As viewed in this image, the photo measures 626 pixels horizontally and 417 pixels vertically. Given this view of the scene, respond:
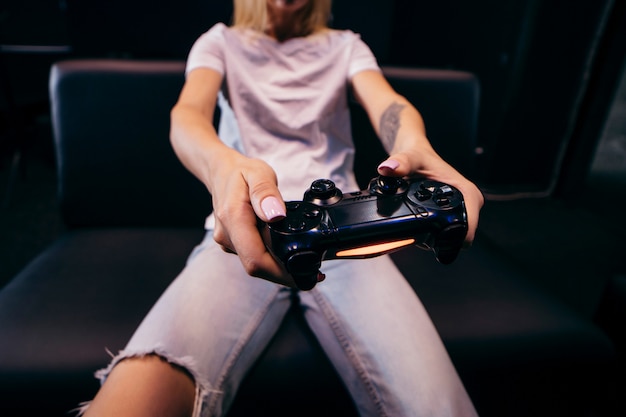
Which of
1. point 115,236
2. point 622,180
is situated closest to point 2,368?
point 115,236

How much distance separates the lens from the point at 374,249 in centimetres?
39

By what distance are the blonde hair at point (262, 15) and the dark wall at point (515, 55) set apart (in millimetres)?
644

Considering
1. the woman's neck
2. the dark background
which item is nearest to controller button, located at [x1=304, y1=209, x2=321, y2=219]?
the woman's neck

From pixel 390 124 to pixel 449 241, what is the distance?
0.33 meters

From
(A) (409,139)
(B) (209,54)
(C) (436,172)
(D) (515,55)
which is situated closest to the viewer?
(C) (436,172)

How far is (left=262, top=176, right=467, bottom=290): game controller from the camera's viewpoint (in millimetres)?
362

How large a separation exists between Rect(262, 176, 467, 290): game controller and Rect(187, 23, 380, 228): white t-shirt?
0.29 m

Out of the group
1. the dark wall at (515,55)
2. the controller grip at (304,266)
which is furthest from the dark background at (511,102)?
the controller grip at (304,266)

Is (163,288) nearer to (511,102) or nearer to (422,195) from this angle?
(422,195)

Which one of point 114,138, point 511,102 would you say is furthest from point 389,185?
point 511,102

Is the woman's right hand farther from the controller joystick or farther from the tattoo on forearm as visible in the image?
the tattoo on forearm

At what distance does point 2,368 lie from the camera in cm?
60

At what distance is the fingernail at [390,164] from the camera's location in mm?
417

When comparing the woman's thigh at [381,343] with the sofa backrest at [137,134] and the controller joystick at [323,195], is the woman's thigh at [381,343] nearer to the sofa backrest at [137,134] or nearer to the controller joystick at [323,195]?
the controller joystick at [323,195]
